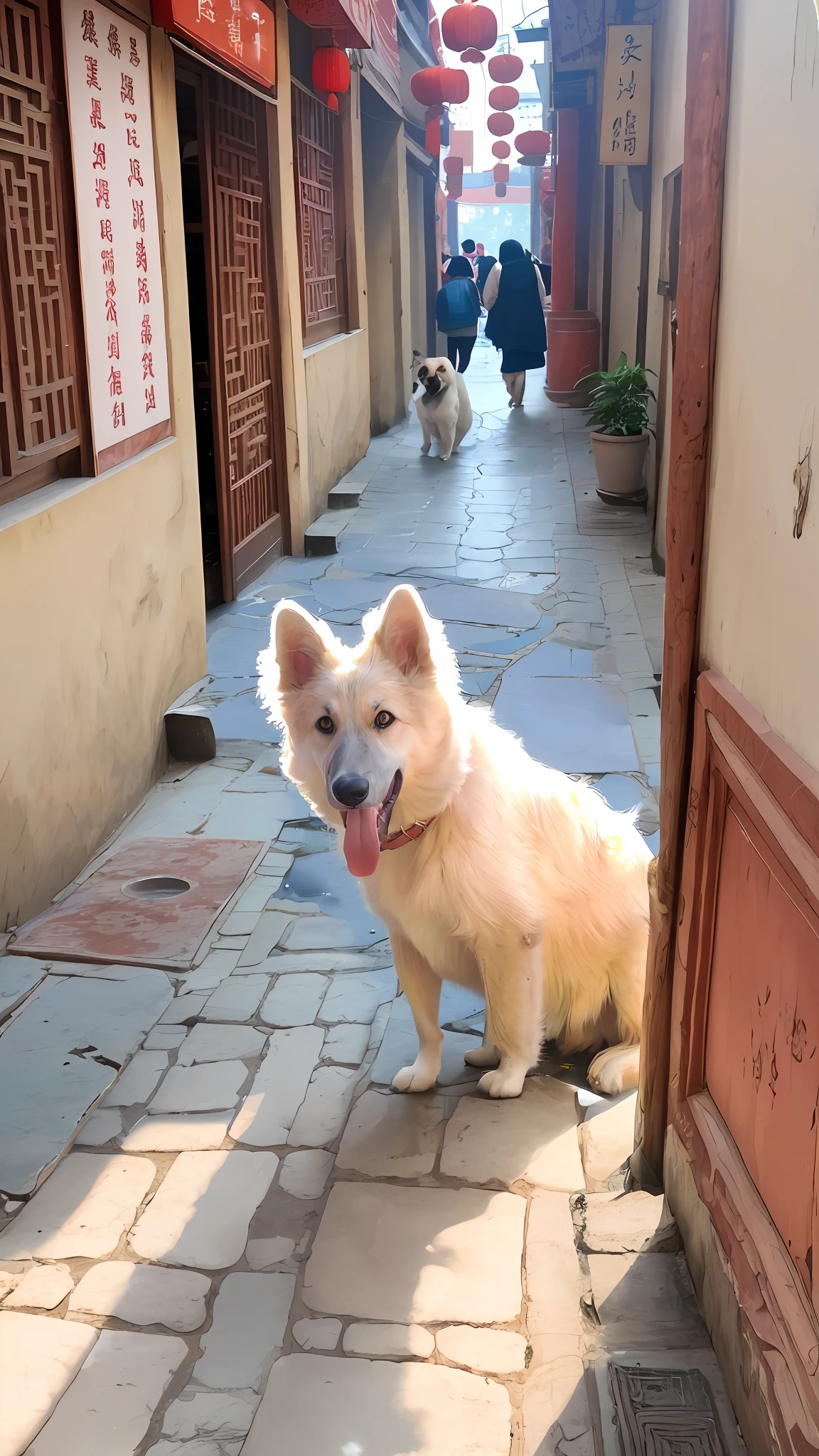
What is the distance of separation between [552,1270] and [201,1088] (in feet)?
4.26

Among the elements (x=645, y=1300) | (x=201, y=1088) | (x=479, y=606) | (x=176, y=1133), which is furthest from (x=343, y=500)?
(x=645, y=1300)

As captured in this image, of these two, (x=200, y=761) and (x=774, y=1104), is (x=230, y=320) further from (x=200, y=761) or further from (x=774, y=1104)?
(x=774, y=1104)

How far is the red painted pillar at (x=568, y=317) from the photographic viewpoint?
1803 centimetres

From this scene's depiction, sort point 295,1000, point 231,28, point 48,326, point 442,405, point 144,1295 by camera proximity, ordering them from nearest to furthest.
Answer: point 144,1295, point 295,1000, point 48,326, point 231,28, point 442,405

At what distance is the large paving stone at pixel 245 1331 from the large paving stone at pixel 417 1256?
7cm

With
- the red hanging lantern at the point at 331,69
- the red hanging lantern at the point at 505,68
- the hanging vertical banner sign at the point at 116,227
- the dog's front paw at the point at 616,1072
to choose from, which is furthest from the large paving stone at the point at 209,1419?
the red hanging lantern at the point at 505,68

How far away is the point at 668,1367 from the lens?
226 cm

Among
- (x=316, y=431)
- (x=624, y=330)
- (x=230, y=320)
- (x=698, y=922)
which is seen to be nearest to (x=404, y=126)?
(x=624, y=330)

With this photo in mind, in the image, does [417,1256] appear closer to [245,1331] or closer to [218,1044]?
[245,1331]

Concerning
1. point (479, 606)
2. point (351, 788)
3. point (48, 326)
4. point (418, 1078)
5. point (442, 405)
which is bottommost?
point (418, 1078)

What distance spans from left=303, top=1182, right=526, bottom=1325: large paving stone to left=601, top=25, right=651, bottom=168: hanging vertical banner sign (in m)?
9.64

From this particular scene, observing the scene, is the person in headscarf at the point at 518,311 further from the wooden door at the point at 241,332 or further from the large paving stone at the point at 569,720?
the large paving stone at the point at 569,720

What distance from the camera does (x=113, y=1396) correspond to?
7.83 ft

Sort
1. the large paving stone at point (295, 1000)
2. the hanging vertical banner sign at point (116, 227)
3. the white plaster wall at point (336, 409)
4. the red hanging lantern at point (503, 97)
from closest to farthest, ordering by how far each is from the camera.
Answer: the large paving stone at point (295, 1000) → the hanging vertical banner sign at point (116, 227) → the white plaster wall at point (336, 409) → the red hanging lantern at point (503, 97)
